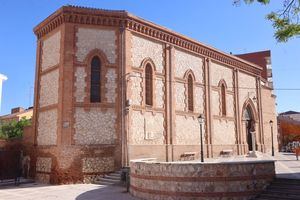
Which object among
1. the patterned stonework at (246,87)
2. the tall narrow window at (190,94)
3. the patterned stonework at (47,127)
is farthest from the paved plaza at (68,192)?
the patterned stonework at (246,87)

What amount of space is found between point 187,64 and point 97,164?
1030 cm

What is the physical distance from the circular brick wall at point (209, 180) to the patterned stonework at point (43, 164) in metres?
7.94

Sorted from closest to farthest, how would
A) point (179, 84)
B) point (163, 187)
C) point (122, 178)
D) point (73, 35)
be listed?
point (163, 187) → point (122, 178) → point (73, 35) → point (179, 84)

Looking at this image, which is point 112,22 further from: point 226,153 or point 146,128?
point 226,153

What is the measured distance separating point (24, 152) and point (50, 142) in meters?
3.59

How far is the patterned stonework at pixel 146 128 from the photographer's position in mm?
18689

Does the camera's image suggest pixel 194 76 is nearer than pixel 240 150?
Yes

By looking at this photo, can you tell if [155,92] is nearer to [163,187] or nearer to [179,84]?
[179,84]

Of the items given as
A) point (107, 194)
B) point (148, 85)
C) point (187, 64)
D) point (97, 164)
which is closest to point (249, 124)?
point (187, 64)

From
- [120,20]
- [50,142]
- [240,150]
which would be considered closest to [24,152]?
[50,142]

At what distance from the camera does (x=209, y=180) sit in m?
11.3

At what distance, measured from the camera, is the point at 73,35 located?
18109mm

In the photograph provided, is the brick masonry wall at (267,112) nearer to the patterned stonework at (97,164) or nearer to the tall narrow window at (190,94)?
the tall narrow window at (190,94)

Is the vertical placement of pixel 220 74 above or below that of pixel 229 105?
above
